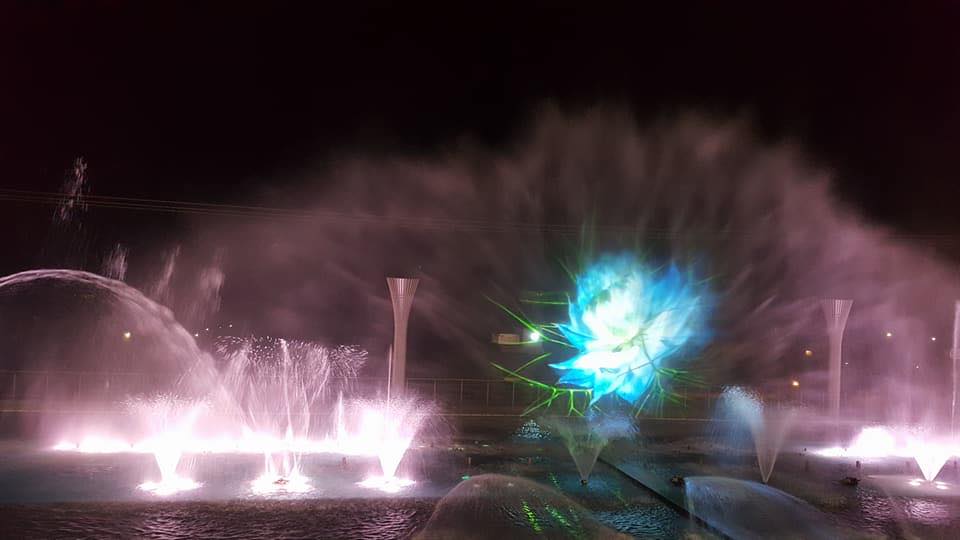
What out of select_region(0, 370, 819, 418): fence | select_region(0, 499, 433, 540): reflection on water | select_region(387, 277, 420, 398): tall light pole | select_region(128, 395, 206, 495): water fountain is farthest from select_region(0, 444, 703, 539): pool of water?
select_region(0, 370, 819, 418): fence

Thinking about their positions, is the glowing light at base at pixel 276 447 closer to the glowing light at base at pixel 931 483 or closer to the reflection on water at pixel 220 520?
the reflection on water at pixel 220 520

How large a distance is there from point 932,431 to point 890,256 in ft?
42.1

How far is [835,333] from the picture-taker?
82.2ft

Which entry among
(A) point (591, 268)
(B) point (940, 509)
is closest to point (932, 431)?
(B) point (940, 509)

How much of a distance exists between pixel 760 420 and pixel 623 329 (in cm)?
604

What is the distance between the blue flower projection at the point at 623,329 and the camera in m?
26.3

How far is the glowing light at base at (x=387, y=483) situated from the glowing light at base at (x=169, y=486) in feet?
9.70

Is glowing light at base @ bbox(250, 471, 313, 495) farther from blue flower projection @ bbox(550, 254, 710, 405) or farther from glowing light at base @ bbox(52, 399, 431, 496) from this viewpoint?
blue flower projection @ bbox(550, 254, 710, 405)

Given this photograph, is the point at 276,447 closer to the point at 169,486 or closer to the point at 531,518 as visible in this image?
the point at 169,486

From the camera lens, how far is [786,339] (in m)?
38.8

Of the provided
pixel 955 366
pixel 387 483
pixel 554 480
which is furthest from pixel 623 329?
pixel 955 366

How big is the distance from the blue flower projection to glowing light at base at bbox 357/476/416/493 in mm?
14563

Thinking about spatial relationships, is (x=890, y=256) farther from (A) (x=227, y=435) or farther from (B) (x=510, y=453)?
(A) (x=227, y=435)

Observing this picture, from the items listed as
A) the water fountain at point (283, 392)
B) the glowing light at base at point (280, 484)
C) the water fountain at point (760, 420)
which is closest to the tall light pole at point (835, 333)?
the water fountain at point (760, 420)
